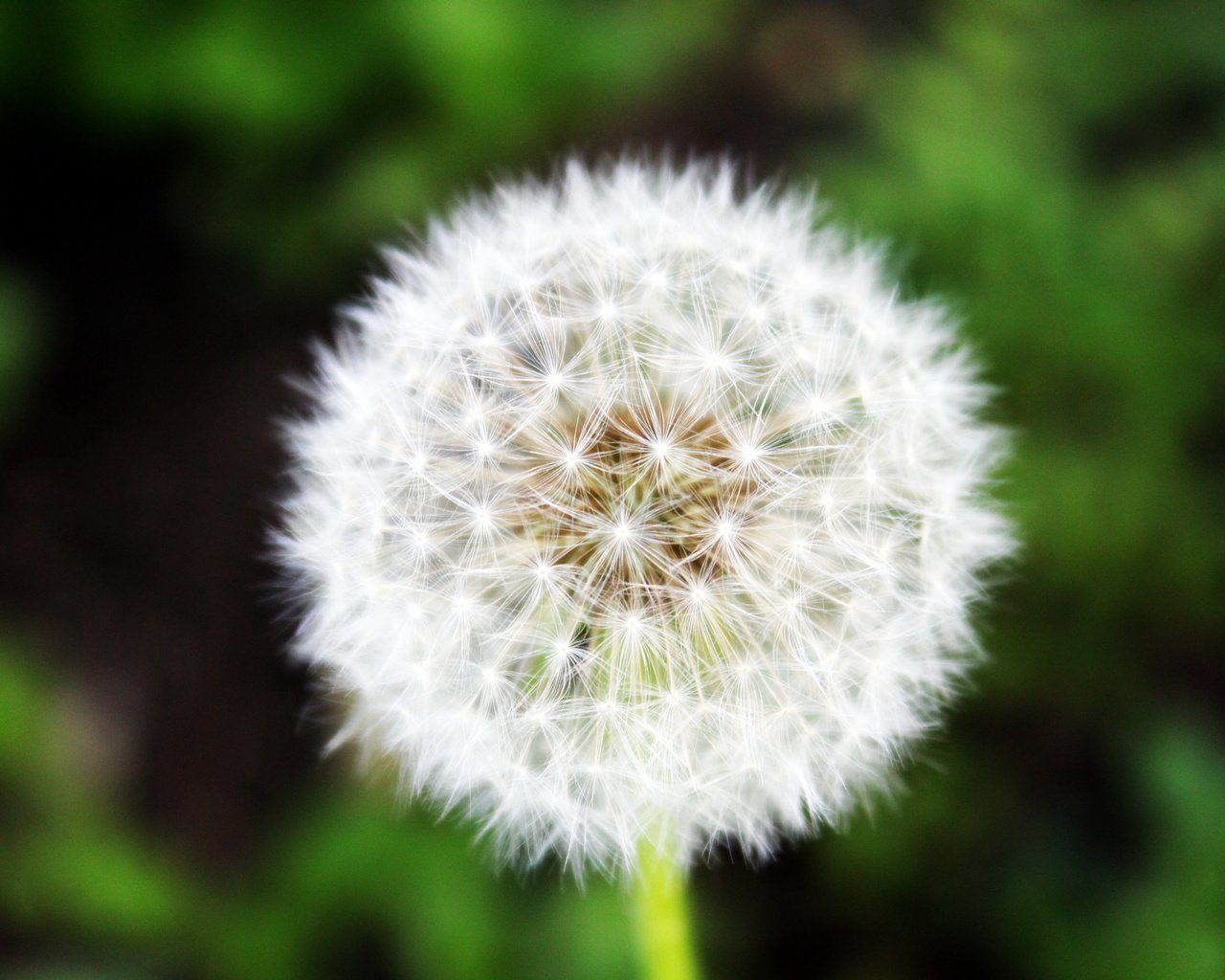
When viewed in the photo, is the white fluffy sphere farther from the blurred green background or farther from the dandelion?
the blurred green background

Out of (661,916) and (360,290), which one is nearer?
(661,916)

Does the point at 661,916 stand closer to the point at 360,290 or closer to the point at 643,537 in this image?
the point at 643,537

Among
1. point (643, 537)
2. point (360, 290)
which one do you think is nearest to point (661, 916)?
point (643, 537)

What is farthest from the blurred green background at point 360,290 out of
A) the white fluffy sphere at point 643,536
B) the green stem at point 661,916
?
the white fluffy sphere at point 643,536

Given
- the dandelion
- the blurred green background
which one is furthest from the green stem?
the blurred green background

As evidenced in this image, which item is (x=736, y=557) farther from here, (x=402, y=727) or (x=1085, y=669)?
(x=1085, y=669)

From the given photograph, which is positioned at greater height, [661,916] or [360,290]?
[360,290]
